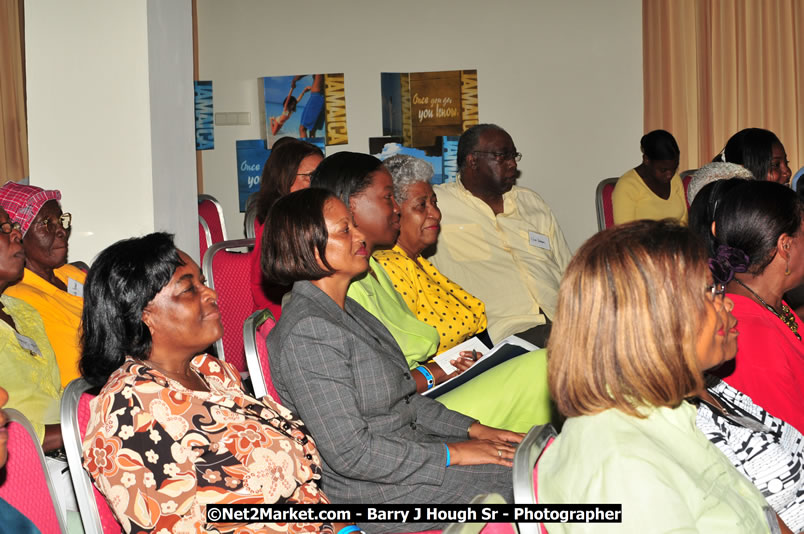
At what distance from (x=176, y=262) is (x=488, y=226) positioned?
2.47 metres

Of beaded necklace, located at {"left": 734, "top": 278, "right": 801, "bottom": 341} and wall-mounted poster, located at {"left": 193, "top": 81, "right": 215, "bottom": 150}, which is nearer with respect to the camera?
beaded necklace, located at {"left": 734, "top": 278, "right": 801, "bottom": 341}

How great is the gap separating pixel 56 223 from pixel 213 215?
5.02 ft

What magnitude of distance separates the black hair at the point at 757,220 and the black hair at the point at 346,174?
1191mm

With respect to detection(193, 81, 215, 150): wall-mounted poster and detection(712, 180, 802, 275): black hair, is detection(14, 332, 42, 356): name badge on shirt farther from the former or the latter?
detection(193, 81, 215, 150): wall-mounted poster

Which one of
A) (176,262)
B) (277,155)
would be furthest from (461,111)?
(176,262)

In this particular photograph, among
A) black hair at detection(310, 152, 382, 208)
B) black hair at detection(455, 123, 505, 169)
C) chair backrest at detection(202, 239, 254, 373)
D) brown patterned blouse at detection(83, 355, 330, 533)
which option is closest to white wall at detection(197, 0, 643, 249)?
black hair at detection(455, 123, 505, 169)

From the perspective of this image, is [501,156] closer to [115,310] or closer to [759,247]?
[759,247]

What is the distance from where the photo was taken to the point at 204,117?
6.36 m

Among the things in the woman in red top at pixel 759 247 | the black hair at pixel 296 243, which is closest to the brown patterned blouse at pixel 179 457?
the black hair at pixel 296 243

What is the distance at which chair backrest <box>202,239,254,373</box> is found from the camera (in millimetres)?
3285

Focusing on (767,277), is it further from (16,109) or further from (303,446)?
(16,109)

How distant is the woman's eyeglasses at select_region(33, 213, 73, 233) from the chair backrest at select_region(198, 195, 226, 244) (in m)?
1.39

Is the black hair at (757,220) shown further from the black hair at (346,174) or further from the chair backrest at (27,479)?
the chair backrest at (27,479)

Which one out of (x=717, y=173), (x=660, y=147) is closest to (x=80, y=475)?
(x=717, y=173)
